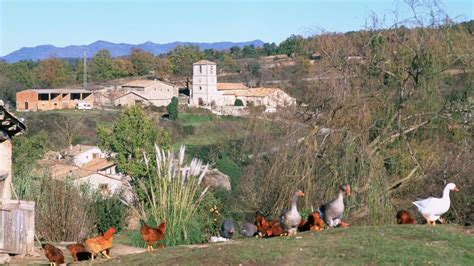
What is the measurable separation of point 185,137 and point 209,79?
3921 cm

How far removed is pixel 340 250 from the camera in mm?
13438

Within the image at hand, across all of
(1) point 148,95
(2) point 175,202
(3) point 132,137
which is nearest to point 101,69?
(1) point 148,95

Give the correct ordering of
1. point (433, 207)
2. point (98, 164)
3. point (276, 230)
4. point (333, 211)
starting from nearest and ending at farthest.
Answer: point (276, 230) → point (433, 207) → point (333, 211) → point (98, 164)

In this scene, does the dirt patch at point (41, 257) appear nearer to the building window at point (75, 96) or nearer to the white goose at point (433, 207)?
the white goose at point (433, 207)

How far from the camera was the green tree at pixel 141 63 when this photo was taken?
13588cm

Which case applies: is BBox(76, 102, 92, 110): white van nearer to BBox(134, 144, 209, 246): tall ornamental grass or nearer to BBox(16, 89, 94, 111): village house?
BBox(16, 89, 94, 111): village house

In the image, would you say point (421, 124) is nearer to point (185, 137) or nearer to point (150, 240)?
point (150, 240)

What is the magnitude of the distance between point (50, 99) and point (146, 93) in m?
12.1

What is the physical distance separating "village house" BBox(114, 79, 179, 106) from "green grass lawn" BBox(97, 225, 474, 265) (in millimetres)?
91822

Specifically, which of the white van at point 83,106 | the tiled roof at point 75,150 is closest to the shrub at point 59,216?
the tiled roof at point 75,150

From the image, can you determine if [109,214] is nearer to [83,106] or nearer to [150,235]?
[150,235]

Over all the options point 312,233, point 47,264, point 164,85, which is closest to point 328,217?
point 312,233

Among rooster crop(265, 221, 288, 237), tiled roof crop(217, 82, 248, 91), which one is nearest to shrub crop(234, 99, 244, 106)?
tiled roof crop(217, 82, 248, 91)

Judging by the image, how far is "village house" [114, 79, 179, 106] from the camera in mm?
107688
